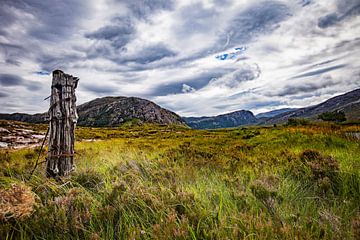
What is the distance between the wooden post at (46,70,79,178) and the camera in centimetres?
530

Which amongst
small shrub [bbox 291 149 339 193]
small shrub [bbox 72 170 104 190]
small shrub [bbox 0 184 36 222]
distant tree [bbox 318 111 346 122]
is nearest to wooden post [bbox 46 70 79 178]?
small shrub [bbox 72 170 104 190]

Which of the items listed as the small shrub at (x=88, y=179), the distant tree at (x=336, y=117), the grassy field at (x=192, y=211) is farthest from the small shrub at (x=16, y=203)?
the distant tree at (x=336, y=117)

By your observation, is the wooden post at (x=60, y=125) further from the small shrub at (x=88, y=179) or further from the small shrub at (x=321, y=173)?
the small shrub at (x=321, y=173)

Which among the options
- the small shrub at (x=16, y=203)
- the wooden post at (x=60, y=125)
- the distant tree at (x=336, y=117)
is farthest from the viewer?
the distant tree at (x=336, y=117)

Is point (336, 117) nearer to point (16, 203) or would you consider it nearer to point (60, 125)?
point (60, 125)

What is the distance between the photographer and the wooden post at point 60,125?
17.4ft

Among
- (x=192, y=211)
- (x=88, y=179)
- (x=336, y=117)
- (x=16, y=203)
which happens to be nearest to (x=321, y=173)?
(x=192, y=211)

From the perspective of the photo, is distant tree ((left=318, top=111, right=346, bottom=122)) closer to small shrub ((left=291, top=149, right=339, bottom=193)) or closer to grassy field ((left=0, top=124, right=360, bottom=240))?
small shrub ((left=291, top=149, right=339, bottom=193))

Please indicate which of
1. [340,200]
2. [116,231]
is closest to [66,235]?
[116,231]

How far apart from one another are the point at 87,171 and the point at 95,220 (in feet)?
7.90

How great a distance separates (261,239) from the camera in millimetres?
2512

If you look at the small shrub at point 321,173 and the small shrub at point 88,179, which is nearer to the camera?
the small shrub at point 321,173

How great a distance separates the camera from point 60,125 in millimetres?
5301

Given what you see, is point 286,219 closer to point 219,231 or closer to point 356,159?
point 219,231
